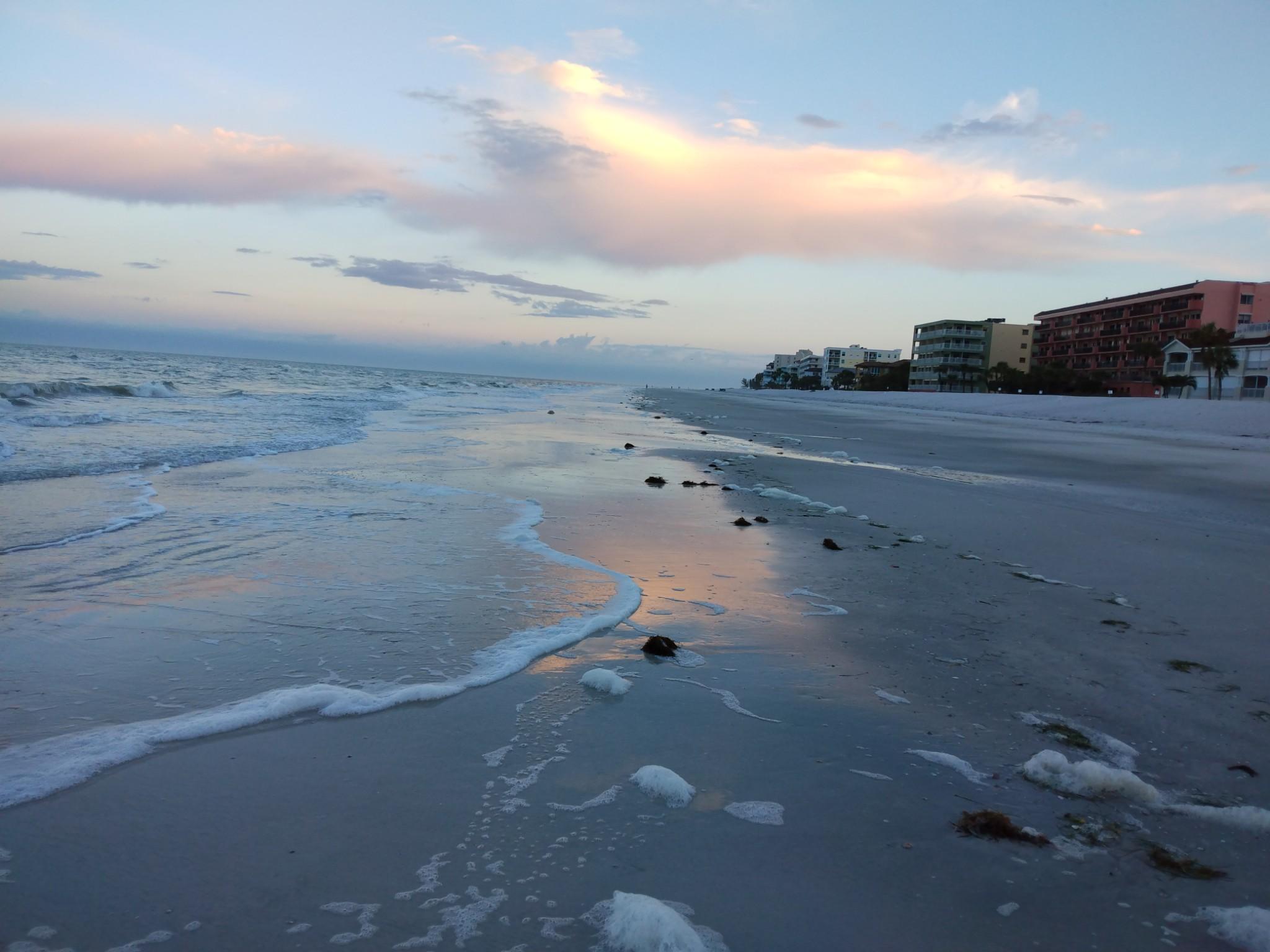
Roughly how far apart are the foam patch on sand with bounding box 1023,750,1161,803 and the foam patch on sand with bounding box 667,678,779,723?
957 millimetres

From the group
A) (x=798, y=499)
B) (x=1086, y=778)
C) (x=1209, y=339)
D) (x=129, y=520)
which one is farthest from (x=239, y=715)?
(x=1209, y=339)

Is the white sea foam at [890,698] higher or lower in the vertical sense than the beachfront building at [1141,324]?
lower

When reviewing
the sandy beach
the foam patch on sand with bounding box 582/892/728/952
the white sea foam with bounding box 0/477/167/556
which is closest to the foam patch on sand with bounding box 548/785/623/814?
the sandy beach

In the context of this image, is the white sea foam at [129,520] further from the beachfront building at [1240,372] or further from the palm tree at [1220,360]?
the palm tree at [1220,360]

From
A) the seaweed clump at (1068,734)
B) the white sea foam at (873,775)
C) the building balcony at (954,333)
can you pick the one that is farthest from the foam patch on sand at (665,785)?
the building balcony at (954,333)

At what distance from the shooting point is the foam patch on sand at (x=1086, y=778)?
2646mm

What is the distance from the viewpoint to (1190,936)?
1.98 metres

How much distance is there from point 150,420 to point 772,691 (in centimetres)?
1804

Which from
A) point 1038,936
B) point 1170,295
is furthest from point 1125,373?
point 1038,936

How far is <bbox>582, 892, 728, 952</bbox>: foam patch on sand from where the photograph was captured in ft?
6.15

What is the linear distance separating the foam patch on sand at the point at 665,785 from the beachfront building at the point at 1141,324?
267ft

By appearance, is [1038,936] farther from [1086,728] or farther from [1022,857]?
[1086,728]

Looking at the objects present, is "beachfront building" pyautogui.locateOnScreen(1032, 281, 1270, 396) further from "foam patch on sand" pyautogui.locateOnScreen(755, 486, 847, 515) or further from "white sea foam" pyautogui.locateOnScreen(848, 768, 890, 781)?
"white sea foam" pyautogui.locateOnScreen(848, 768, 890, 781)

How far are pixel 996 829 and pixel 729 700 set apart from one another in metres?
1.22
